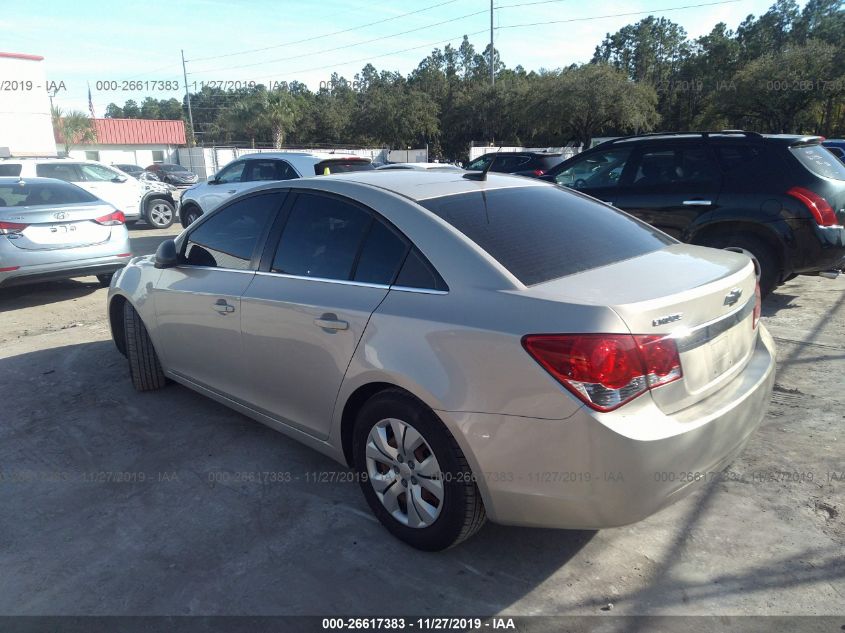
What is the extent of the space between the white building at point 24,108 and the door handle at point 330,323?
103ft

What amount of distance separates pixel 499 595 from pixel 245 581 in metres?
1.07

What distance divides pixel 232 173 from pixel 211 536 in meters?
9.79

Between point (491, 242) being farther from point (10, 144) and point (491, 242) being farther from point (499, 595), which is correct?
point (10, 144)

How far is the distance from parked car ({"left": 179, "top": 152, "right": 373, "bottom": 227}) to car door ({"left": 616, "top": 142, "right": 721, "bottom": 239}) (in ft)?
14.8

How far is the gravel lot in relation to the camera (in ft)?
8.12

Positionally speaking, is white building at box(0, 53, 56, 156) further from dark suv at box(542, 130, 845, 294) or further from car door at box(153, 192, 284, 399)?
dark suv at box(542, 130, 845, 294)

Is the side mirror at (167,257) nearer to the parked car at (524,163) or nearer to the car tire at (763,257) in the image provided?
the car tire at (763,257)

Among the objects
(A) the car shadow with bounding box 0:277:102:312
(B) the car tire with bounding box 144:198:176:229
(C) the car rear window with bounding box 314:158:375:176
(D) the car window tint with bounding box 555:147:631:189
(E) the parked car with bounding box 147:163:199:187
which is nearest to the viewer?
(D) the car window tint with bounding box 555:147:631:189

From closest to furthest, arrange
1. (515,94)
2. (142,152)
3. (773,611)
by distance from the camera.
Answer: (773,611) < (515,94) < (142,152)

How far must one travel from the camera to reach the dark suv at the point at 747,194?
569 cm

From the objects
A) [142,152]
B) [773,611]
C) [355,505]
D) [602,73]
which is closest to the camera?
[773,611]

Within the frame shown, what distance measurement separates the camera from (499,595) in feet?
8.17

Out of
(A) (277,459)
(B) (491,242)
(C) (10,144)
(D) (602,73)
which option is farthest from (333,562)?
(D) (602,73)

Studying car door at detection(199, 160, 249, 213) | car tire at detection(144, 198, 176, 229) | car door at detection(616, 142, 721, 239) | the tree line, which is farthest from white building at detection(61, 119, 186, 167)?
car door at detection(616, 142, 721, 239)
